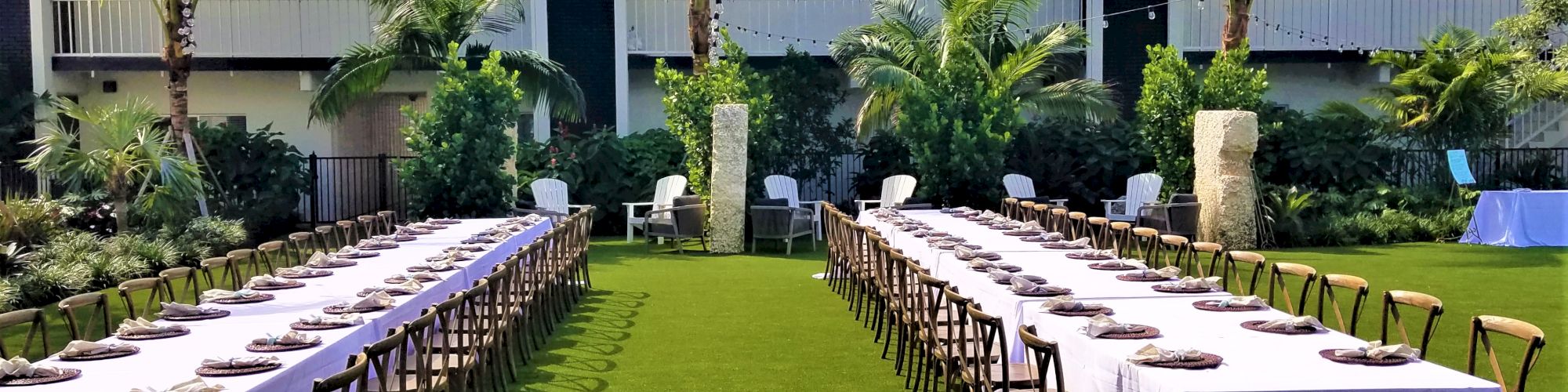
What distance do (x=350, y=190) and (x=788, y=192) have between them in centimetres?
730

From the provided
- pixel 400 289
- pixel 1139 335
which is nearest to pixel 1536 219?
pixel 1139 335

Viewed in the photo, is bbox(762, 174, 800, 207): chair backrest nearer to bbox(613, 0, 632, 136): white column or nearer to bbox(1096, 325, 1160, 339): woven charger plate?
bbox(613, 0, 632, 136): white column

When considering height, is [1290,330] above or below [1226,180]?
below

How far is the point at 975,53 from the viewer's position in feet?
56.7

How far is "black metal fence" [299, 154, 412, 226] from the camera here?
19.4 metres

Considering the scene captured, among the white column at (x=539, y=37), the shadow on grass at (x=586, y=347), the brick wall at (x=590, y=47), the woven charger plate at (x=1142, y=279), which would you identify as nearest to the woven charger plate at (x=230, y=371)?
the shadow on grass at (x=586, y=347)

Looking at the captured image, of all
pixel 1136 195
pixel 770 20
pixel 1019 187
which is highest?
pixel 770 20

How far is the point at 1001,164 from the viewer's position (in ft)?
51.4

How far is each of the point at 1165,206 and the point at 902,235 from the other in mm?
5280

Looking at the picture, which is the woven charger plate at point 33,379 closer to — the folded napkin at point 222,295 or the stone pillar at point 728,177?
the folded napkin at point 222,295

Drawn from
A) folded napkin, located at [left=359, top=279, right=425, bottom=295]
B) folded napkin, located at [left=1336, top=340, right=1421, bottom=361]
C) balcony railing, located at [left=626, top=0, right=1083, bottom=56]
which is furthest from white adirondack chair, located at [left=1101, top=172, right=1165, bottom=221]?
folded napkin, located at [left=1336, top=340, right=1421, bottom=361]

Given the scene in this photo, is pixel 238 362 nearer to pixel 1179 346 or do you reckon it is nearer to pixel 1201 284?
pixel 1179 346

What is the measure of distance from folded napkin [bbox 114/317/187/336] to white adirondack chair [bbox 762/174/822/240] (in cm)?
1161

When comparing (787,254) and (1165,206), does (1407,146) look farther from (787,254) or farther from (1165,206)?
(787,254)
